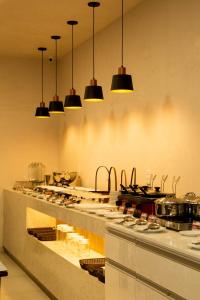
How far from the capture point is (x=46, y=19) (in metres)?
6.46

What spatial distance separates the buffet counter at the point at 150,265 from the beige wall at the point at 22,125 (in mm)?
5380

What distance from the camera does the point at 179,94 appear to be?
4.97 metres

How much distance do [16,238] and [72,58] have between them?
114 inches

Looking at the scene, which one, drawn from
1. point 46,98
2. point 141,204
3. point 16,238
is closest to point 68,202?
point 141,204

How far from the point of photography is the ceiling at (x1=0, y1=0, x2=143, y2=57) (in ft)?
19.2

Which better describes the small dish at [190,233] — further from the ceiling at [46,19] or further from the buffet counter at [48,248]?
the ceiling at [46,19]

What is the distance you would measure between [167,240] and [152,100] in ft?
9.08

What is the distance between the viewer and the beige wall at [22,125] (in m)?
8.84

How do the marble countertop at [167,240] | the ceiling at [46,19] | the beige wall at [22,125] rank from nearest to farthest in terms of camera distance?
the marble countertop at [167,240]
the ceiling at [46,19]
the beige wall at [22,125]

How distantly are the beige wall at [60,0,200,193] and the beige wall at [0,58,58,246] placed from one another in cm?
158

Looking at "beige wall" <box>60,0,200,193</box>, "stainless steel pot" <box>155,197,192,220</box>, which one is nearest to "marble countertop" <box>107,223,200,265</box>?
"stainless steel pot" <box>155,197,192,220</box>

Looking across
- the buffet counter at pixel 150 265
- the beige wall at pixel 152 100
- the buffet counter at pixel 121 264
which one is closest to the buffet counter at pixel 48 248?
the buffet counter at pixel 121 264

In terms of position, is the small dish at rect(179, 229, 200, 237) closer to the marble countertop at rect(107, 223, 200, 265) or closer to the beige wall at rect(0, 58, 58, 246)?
the marble countertop at rect(107, 223, 200, 265)

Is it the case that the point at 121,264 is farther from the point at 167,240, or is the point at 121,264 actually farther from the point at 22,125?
the point at 22,125
